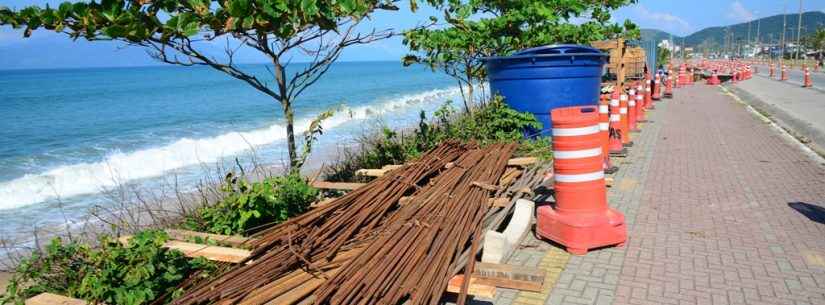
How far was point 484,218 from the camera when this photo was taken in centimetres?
510

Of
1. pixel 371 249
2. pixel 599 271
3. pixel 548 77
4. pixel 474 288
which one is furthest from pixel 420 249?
pixel 548 77

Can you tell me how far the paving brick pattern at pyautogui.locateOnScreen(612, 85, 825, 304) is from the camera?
170 inches

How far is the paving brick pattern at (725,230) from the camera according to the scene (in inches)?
170

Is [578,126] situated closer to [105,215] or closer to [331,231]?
[331,231]

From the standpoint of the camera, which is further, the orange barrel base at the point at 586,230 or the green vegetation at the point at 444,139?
the green vegetation at the point at 444,139

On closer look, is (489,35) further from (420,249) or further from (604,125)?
(420,249)

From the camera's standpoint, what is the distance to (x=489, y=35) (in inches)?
472

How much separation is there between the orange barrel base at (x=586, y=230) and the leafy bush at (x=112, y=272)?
3113 mm

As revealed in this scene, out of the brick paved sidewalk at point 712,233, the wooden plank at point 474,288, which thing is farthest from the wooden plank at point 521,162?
the wooden plank at point 474,288

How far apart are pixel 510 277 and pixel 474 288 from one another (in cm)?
28

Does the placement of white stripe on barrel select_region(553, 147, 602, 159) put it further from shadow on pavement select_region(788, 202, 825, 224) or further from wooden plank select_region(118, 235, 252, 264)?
wooden plank select_region(118, 235, 252, 264)

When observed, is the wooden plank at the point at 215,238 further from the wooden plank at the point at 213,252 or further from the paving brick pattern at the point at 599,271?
the paving brick pattern at the point at 599,271

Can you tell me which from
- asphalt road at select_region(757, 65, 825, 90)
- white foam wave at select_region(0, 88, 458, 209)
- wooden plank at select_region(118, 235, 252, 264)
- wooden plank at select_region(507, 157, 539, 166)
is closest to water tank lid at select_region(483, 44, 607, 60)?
wooden plank at select_region(507, 157, 539, 166)

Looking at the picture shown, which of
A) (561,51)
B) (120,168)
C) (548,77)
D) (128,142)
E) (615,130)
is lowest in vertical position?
(128,142)
